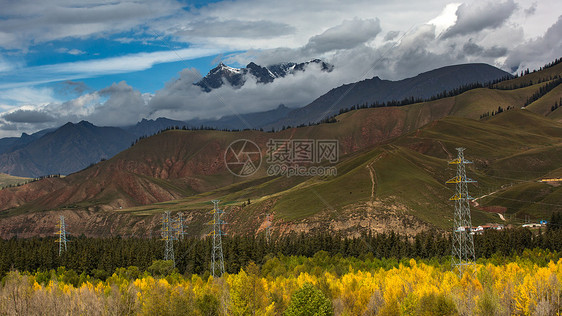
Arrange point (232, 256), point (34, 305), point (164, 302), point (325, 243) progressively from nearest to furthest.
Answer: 1. point (164, 302)
2. point (34, 305)
3. point (232, 256)
4. point (325, 243)

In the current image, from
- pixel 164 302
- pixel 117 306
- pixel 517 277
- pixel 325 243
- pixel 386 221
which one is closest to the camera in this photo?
pixel 164 302

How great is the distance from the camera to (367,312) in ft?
231

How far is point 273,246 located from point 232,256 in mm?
21260

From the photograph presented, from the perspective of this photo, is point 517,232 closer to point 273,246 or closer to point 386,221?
point 386,221

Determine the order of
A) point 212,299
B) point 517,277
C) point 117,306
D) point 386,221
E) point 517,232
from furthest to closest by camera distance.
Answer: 1. point 386,221
2. point 517,232
3. point 517,277
4. point 117,306
5. point 212,299

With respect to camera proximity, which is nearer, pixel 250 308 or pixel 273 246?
pixel 250 308

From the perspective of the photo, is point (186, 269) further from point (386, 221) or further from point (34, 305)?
point (386, 221)

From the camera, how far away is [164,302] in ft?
188

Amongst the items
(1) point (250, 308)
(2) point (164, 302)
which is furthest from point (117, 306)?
(1) point (250, 308)

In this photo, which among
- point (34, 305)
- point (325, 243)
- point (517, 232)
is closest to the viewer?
point (34, 305)

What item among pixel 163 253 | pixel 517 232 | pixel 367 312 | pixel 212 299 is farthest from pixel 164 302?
pixel 517 232

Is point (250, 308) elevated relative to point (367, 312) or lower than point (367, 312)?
elevated

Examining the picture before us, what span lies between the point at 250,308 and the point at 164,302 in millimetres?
9818

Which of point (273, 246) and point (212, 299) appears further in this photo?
point (273, 246)
